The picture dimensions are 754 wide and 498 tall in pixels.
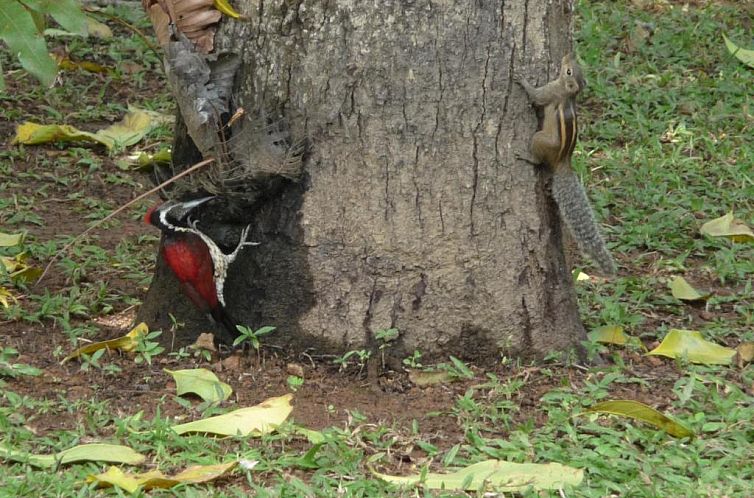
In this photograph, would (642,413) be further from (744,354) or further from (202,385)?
(202,385)

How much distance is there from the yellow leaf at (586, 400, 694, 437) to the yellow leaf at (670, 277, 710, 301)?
1.38 m

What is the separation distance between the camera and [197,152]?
4.54 m

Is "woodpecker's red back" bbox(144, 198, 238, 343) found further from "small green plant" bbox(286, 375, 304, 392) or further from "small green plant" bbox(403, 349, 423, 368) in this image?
"small green plant" bbox(403, 349, 423, 368)

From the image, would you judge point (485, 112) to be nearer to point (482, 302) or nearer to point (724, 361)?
point (482, 302)

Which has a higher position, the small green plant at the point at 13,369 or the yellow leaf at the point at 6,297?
the yellow leaf at the point at 6,297

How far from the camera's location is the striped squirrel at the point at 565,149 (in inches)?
167

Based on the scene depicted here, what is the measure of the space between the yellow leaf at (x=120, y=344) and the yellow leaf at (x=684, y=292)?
2.32 m

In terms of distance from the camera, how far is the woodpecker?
4391mm

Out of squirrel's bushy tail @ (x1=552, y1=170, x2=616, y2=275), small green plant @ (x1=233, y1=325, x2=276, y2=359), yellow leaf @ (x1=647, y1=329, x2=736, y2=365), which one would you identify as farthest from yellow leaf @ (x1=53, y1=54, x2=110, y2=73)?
yellow leaf @ (x1=647, y1=329, x2=736, y2=365)

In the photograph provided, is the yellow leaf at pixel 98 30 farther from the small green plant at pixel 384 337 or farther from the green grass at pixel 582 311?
the small green plant at pixel 384 337

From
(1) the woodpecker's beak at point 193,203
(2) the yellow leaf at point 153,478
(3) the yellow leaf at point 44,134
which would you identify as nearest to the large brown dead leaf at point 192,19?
(1) the woodpecker's beak at point 193,203

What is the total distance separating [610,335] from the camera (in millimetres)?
4777

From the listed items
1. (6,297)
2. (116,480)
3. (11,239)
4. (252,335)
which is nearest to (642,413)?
(252,335)

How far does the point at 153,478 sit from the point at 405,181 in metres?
1.37
